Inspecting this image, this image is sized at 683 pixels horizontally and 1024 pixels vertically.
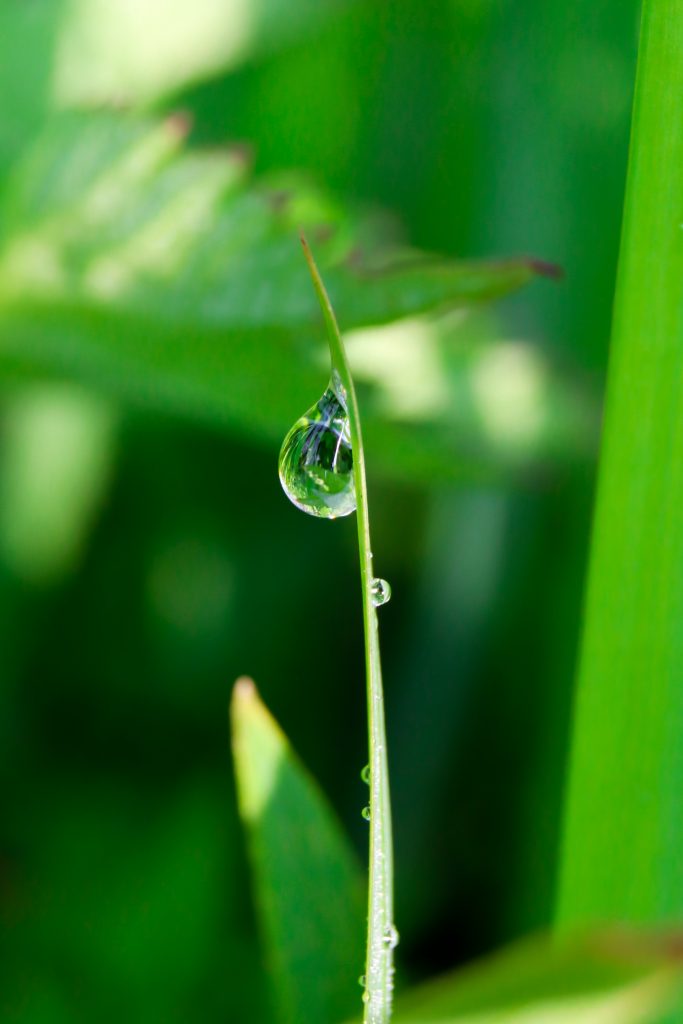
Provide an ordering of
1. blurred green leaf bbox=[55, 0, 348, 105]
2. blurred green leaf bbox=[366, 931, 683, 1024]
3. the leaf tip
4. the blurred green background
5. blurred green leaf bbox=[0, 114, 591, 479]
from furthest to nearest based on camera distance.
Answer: blurred green leaf bbox=[55, 0, 348, 105] → the blurred green background → blurred green leaf bbox=[0, 114, 591, 479] → the leaf tip → blurred green leaf bbox=[366, 931, 683, 1024]

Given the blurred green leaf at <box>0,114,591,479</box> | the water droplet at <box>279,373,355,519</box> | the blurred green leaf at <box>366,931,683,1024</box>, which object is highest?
the blurred green leaf at <box>0,114,591,479</box>

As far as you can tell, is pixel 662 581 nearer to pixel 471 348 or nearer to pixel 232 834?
pixel 471 348

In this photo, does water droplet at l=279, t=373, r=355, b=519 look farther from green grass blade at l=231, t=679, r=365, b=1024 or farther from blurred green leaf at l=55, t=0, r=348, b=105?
blurred green leaf at l=55, t=0, r=348, b=105

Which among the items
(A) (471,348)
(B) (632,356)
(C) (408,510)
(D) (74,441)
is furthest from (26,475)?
(B) (632,356)

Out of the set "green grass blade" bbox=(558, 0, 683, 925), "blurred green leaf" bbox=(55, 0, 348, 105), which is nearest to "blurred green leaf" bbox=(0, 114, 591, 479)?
"green grass blade" bbox=(558, 0, 683, 925)

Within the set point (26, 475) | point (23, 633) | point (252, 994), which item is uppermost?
point (26, 475)

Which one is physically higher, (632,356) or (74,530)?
(632,356)

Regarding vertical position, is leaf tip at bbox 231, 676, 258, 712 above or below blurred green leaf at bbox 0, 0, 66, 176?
below
